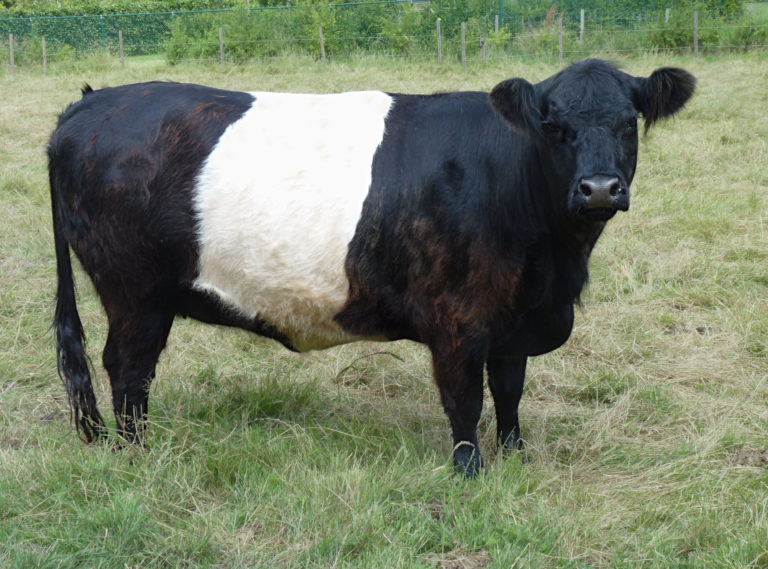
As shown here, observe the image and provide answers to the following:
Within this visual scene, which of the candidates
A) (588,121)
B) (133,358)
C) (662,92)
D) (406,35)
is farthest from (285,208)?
(406,35)

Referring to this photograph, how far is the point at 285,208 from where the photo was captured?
130 inches

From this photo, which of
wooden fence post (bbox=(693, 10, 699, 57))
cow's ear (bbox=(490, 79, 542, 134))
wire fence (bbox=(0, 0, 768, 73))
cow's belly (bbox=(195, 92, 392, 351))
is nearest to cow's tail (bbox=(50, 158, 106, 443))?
cow's belly (bbox=(195, 92, 392, 351))

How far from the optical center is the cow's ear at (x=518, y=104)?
3.10 m

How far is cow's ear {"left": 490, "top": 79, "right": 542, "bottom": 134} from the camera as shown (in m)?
3.10

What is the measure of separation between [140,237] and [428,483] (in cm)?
149

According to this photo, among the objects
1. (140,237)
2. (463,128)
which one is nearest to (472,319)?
(463,128)

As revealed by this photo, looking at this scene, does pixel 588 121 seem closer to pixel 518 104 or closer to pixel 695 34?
pixel 518 104

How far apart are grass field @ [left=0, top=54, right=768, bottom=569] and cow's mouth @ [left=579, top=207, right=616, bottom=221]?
3.36 ft

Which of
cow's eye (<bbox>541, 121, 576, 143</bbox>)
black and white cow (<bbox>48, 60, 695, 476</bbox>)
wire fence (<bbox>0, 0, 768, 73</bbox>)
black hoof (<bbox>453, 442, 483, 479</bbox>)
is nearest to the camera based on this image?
cow's eye (<bbox>541, 121, 576, 143</bbox>)

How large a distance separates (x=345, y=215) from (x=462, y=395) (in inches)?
33.5

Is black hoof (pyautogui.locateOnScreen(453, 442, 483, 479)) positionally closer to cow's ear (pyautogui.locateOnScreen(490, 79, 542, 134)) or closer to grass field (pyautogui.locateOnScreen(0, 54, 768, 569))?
grass field (pyautogui.locateOnScreen(0, 54, 768, 569))

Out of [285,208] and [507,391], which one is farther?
[507,391]

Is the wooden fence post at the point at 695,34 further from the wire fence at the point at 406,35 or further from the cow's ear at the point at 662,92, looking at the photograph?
the cow's ear at the point at 662,92

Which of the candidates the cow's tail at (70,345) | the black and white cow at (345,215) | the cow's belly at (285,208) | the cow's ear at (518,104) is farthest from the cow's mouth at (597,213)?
the cow's tail at (70,345)
